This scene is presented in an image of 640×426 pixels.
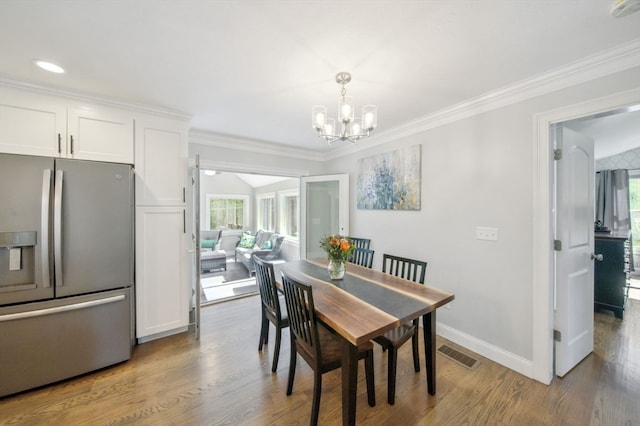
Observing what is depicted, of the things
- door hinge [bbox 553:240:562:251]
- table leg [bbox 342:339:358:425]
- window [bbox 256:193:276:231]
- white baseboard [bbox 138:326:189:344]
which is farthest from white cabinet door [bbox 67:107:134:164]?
window [bbox 256:193:276:231]

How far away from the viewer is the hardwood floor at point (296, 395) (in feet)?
5.42

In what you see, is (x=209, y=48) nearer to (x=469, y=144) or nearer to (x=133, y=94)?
(x=133, y=94)

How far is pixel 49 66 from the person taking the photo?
1812mm

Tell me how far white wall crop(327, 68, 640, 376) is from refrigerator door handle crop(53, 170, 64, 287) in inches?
131

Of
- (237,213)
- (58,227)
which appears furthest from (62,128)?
(237,213)

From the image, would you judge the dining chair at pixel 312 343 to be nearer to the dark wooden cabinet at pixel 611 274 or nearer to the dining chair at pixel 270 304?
the dining chair at pixel 270 304

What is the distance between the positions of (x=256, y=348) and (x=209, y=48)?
8.52ft

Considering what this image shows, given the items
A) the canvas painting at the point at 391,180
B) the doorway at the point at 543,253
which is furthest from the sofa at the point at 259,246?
the doorway at the point at 543,253

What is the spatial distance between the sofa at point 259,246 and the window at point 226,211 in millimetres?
1115

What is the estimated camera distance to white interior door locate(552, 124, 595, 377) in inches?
79.0

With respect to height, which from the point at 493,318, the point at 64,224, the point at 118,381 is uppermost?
the point at 64,224

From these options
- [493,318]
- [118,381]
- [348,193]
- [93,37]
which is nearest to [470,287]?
[493,318]

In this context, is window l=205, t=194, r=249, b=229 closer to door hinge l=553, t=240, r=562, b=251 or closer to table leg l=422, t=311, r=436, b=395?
table leg l=422, t=311, r=436, b=395

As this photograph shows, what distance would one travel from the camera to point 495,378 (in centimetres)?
203
